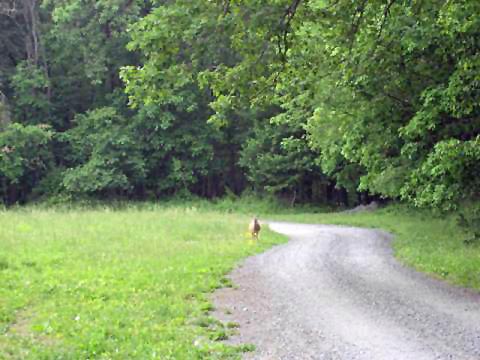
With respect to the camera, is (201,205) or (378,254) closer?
(378,254)

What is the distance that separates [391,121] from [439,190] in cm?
262

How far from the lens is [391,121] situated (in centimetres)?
1475

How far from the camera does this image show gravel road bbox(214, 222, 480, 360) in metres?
7.41

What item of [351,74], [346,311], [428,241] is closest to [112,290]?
[346,311]

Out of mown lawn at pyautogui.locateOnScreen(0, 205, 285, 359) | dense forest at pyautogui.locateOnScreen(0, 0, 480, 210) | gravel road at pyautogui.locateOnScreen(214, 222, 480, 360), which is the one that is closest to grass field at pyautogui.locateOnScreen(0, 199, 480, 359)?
mown lawn at pyautogui.locateOnScreen(0, 205, 285, 359)

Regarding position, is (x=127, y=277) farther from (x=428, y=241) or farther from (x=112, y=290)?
(x=428, y=241)

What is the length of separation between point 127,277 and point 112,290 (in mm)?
1266

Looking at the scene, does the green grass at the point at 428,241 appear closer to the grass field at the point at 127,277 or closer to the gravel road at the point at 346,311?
the grass field at the point at 127,277

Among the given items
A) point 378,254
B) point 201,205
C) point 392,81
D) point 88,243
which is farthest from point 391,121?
point 201,205

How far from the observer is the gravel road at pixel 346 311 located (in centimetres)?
741

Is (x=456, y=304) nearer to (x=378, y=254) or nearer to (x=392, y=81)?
(x=392, y=81)

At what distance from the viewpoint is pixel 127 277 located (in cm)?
1152

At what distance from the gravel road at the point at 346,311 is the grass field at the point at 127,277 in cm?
53

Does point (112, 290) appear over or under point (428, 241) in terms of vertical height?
over
